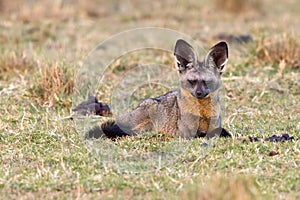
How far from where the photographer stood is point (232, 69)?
9.09 meters

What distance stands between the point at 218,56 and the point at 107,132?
4.04ft

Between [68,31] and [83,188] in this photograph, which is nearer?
[83,188]

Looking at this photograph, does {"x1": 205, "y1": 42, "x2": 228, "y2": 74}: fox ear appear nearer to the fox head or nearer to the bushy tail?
the fox head

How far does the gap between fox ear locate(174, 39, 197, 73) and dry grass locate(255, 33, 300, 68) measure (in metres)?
3.37

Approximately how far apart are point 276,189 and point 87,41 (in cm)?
734

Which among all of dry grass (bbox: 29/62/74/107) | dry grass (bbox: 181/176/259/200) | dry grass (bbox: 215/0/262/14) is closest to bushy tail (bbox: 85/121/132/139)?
dry grass (bbox: 29/62/74/107)

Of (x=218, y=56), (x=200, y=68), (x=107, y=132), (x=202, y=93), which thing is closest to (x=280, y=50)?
(x=218, y=56)

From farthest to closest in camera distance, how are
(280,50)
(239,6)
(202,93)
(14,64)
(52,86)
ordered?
(239,6), (280,50), (14,64), (52,86), (202,93)

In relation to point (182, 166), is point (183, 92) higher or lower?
higher

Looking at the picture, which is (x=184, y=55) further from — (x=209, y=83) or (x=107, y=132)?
(x=107, y=132)

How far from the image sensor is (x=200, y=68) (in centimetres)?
588

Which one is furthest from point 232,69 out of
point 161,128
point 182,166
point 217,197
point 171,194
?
point 217,197

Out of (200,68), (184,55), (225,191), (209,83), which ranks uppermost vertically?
(184,55)

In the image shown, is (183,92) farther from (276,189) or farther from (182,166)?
(276,189)
